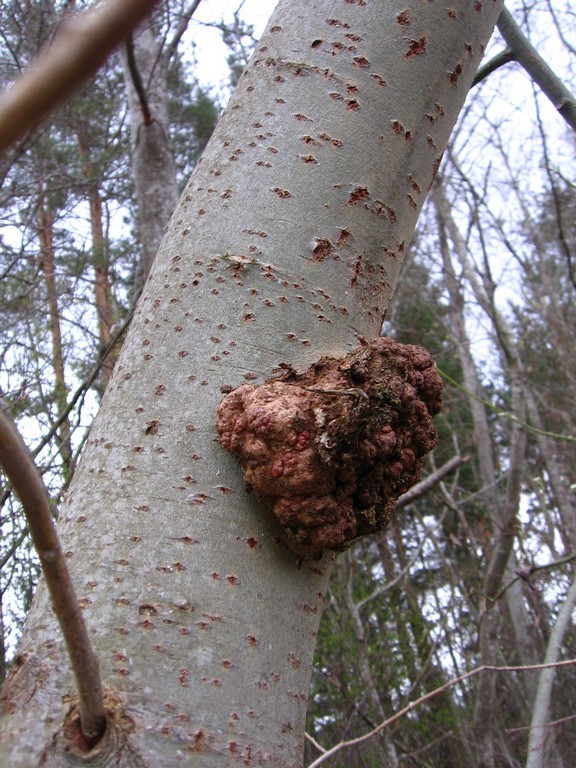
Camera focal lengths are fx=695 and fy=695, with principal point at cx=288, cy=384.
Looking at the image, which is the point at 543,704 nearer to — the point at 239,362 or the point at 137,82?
the point at 239,362

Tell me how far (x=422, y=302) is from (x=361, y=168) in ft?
37.8

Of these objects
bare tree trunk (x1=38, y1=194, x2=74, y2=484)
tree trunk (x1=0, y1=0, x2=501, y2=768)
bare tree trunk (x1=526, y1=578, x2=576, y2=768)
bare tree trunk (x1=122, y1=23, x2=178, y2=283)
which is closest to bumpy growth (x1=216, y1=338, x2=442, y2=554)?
tree trunk (x1=0, y1=0, x2=501, y2=768)

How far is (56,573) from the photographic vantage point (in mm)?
700

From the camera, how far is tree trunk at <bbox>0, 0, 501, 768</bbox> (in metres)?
0.83

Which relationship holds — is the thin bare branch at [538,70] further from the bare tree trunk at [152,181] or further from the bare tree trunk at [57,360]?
the bare tree trunk at [152,181]

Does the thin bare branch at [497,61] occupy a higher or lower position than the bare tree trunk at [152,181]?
lower

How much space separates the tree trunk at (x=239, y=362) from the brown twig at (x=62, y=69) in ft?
2.19

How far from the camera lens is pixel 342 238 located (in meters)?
1.12

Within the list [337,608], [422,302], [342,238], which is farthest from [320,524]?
[422,302]

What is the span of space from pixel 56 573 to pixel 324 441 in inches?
16.0

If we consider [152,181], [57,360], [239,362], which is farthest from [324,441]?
[152,181]

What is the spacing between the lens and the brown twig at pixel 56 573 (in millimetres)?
589

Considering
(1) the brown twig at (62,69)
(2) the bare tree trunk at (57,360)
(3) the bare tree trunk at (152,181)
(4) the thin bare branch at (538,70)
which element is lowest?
(1) the brown twig at (62,69)

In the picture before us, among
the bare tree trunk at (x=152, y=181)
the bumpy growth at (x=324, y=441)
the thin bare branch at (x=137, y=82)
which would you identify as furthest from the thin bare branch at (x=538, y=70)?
the bare tree trunk at (x=152, y=181)
